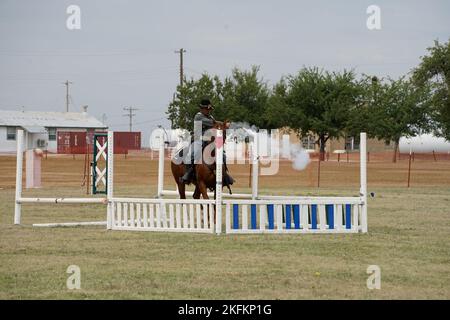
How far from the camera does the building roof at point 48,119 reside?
3804 inches

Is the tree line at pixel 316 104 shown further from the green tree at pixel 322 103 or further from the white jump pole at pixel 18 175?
the white jump pole at pixel 18 175

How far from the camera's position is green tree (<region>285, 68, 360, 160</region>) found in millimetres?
72750

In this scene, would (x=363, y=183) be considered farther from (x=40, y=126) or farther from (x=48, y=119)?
(x=48, y=119)

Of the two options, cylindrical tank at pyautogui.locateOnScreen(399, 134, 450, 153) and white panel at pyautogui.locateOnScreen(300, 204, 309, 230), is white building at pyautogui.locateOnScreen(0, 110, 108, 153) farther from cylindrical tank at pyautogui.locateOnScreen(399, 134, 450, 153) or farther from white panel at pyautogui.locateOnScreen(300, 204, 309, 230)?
white panel at pyautogui.locateOnScreen(300, 204, 309, 230)

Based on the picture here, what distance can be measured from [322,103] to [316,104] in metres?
0.73

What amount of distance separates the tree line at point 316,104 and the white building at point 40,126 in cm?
2430

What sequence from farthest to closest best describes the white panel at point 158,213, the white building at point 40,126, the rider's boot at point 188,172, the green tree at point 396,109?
the white building at point 40,126 → the green tree at point 396,109 → the rider's boot at point 188,172 → the white panel at point 158,213

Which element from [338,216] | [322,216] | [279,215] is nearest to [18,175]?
[279,215]

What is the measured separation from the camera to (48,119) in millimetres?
104062

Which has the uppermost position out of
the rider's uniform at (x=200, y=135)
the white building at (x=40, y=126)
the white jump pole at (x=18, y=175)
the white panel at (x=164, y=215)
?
the white building at (x=40, y=126)

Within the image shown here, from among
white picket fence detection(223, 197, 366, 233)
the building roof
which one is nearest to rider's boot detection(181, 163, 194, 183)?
white picket fence detection(223, 197, 366, 233)

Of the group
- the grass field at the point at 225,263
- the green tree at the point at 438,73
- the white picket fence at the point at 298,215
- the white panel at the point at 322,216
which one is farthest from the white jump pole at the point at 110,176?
the green tree at the point at 438,73
